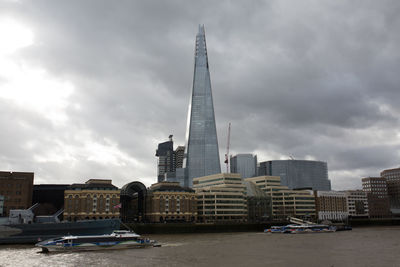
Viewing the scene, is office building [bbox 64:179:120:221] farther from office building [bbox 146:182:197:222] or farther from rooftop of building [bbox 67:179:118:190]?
office building [bbox 146:182:197:222]

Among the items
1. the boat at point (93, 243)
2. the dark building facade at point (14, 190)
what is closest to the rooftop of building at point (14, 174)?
the dark building facade at point (14, 190)

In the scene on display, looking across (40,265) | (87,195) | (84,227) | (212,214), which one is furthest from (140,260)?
(212,214)

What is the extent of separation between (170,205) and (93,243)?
100m

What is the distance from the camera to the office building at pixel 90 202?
164875mm

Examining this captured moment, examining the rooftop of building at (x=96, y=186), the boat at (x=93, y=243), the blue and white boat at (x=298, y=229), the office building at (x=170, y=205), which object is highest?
the rooftop of building at (x=96, y=186)

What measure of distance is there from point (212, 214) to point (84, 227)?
100070 millimetres

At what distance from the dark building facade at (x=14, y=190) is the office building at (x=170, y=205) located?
175 ft

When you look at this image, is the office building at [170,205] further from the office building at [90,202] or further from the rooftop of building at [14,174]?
the rooftop of building at [14,174]

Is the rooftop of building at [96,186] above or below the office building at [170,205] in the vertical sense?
above

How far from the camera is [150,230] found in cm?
15112

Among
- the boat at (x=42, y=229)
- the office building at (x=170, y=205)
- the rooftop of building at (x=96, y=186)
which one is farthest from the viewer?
the office building at (x=170, y=205)

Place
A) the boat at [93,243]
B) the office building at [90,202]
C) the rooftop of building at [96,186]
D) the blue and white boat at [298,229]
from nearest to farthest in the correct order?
1. the boat at [93,243]
2. the blue and white boat at [298,229]
3. the office building at [90,202]
4. the rooftop of building at [96,186]

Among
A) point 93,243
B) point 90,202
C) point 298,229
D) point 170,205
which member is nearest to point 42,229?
point 93,243

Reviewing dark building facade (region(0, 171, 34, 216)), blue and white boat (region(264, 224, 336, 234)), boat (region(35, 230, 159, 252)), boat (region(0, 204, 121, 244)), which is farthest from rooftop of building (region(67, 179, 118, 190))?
boat (region(35, 230, 159, 252))
